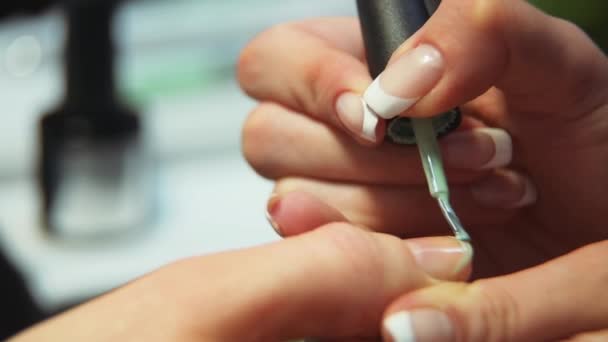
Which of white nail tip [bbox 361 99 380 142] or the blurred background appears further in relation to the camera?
the blurred background

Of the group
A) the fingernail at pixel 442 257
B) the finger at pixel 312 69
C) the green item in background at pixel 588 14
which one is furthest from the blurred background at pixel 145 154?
the fingernail at pixel 442 257

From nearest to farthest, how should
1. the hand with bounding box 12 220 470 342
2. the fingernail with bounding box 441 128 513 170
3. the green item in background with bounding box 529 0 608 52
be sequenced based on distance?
the hand with bounding box 12 220 470 342 < the fingernail with bounding box 441 128 513 170 < the green item in background with bounding box 529 0 608 52

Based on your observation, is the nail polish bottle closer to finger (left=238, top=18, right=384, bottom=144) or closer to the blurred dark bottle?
finger (left=238, top=18, right=384, bottom=144)

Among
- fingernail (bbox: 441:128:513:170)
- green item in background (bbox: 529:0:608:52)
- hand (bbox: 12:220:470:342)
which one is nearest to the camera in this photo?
hand (bbox: 12:220:470:342)

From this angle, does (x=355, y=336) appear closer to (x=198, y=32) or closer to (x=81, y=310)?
(x=81, y=310)

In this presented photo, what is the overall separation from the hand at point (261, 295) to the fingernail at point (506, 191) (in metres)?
0.11

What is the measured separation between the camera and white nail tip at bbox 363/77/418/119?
0.84 feet

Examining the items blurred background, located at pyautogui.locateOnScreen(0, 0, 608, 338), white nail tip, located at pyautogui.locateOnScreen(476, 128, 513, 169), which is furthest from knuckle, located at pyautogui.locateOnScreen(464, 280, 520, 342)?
blurred background, located at pyautogui.locateOnScreen(0, 0, 608, 338)

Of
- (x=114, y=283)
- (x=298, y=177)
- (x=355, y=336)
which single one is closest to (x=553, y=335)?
(x=355, y=336)

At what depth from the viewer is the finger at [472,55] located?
253 millimetres

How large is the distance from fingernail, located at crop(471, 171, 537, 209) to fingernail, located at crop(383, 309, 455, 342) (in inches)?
5.3

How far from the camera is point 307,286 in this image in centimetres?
22

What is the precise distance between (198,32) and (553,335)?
60 cm

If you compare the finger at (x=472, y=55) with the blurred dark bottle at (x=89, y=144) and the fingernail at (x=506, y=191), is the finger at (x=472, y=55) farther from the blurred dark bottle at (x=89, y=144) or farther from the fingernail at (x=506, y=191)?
the blurred dark bottle at (x=89, y=144)
